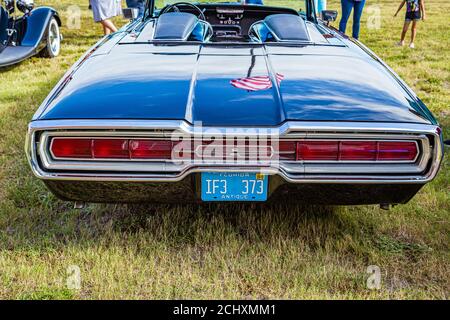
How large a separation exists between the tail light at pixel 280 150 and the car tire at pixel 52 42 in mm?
4986

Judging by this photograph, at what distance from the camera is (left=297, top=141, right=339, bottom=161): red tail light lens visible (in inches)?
75.0

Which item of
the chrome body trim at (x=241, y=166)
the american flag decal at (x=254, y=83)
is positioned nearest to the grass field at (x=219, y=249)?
the chrome body trim at (x=241, y=166)

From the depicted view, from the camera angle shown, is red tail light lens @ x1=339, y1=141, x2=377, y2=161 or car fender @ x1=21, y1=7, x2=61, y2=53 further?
car fender @ x1=21, y1=7, x2=61, y2=53

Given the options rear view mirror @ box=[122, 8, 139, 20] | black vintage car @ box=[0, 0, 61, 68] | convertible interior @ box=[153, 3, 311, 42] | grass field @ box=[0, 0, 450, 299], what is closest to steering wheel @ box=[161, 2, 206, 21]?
convertible interior @ box=[153, 3, 311, 42]

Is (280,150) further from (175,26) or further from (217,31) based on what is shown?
(217,31)

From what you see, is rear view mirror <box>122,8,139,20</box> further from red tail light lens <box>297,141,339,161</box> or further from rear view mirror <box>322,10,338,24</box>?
red tail light lens <box>297,141,339,161</box>

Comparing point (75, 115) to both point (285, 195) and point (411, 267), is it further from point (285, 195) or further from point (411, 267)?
point (411, 267)

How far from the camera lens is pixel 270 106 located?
1.97m

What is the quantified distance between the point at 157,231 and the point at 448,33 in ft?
28.0

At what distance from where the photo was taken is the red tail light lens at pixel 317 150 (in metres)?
1.91

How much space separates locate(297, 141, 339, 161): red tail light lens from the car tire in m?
5.39

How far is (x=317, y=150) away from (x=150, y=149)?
0.67 metres

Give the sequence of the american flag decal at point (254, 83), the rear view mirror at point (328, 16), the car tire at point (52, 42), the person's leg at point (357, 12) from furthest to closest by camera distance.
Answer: the person's leg at point (357, 12)
the car tire at point (52, 42)
the rear view mirror at point (328, 16)
the american flag decal at point (254, 83)

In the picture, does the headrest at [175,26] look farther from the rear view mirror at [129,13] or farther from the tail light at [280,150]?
→ the tail light at [280,150]
